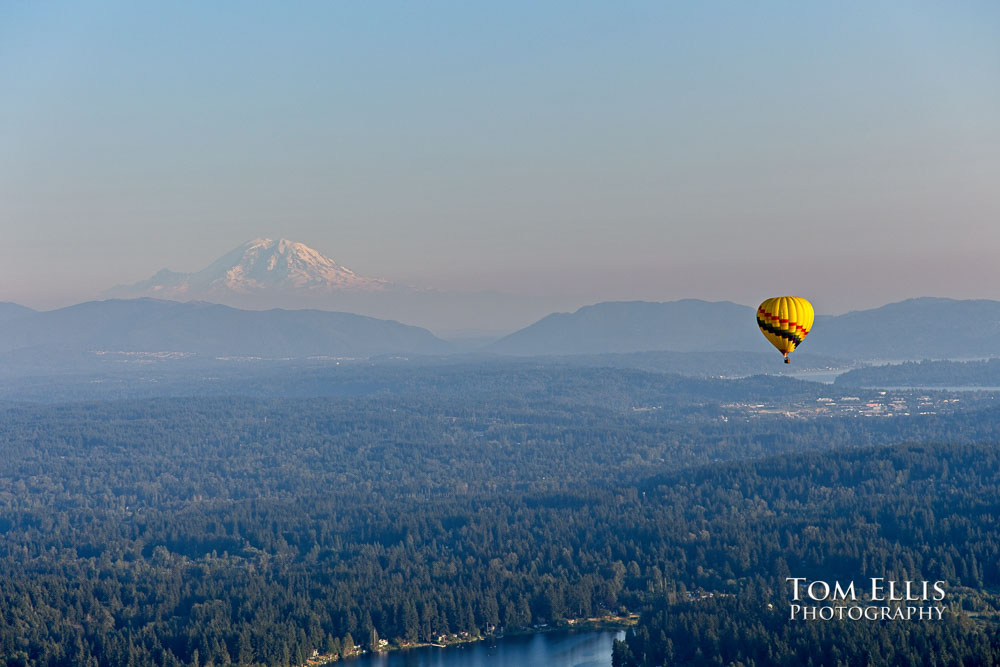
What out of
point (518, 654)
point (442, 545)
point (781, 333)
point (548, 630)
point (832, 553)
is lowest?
point (518, 654)

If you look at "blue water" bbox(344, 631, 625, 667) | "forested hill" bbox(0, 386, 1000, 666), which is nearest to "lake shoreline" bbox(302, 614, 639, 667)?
"blue water" bbox(344, 631, 625, 667)

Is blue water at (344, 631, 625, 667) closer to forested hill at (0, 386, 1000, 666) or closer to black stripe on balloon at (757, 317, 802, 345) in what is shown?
forested hill at (0, 386, 1000, 666)

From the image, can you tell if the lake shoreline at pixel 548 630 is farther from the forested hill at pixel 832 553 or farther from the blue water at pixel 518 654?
the forested hill at pixel 832 553

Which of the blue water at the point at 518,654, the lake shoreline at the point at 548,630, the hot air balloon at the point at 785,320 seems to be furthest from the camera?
the hot air balloon at the point at 785,320

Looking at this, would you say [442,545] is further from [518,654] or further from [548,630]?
[518,654]

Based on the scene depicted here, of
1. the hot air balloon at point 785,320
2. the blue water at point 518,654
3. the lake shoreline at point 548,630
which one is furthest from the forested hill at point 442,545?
the hot air balloon at point 785,320

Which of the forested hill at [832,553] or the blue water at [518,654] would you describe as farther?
the blue water at [518,654]

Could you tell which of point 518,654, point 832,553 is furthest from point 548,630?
point 832,553
